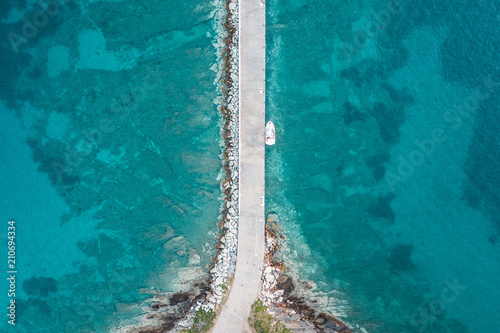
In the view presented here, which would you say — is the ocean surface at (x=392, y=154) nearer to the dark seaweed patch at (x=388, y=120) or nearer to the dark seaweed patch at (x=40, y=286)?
the dark seaweed patch at (x=388, y=120)

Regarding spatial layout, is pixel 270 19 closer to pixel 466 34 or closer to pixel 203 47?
pixel 203 47

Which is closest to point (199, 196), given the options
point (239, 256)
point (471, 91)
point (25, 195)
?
point (239, 256)

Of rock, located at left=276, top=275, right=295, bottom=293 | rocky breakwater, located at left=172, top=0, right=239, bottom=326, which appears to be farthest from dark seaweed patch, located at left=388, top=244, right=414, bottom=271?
rocky breakwater, located at left=172, top=0, right=239, bottom=326

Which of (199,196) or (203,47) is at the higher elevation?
(203,47)

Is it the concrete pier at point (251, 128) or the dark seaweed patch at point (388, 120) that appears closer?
the concrete pier at point (251, 128)

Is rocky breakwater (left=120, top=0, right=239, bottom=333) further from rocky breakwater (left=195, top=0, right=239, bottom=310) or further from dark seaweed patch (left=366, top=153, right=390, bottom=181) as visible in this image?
dark seaweed patch (left=366, top=153, right=390, bottom=181)

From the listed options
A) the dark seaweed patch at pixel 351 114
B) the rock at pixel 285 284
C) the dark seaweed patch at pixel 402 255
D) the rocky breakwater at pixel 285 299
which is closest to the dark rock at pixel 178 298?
the rocky breakwater at pixel 285 299


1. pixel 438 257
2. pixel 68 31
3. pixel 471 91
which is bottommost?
pixel 438 257

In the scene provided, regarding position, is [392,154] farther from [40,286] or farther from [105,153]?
[40,286]
